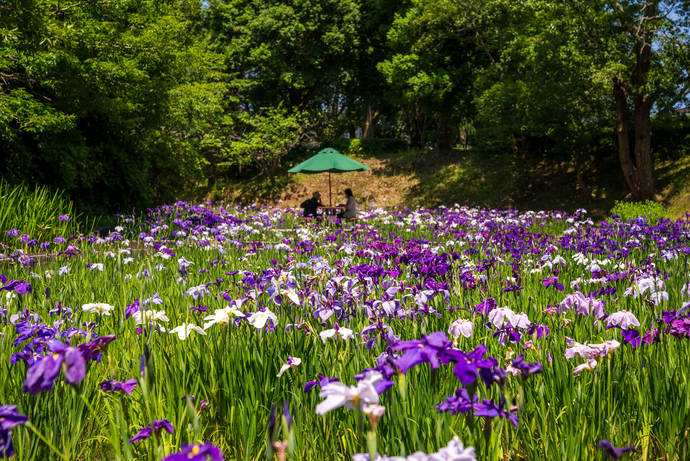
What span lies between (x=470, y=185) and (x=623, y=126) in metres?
7.35

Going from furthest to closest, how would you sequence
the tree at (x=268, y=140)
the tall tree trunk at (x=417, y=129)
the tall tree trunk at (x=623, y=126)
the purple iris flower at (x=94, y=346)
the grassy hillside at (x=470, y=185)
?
the tall tree trunk at (x=417, y=129), the tree at (x=268, y=140), the grassy hillside at (x=470, y=185), the tall tree trunk at (x=623, y=126), the purple iris flower at (x=94, y=346)

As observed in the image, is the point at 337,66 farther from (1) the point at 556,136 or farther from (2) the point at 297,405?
(2) the point at 297,405

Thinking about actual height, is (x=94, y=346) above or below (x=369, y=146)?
below

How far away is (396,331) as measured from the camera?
9.66ft

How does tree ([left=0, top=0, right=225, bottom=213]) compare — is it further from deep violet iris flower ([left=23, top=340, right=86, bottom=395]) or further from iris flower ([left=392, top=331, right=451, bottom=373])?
iris flower ([left=392, top=331, right=451, bottom=373])

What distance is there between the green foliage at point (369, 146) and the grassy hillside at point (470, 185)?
0.76m

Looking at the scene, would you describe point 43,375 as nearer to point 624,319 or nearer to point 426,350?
point 426,350

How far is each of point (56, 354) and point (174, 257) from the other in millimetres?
4450

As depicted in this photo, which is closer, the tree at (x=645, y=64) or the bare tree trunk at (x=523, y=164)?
the tree at (x=645, y=64)

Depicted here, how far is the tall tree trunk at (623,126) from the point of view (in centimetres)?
1313

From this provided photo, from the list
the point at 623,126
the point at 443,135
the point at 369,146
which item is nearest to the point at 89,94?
the point at 623,126

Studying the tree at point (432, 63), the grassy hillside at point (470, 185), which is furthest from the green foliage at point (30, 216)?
the tree at point (432, 63)

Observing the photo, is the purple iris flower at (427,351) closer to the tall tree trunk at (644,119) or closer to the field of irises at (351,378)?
the field of irises at (351,378)

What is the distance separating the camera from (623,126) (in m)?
13.8
